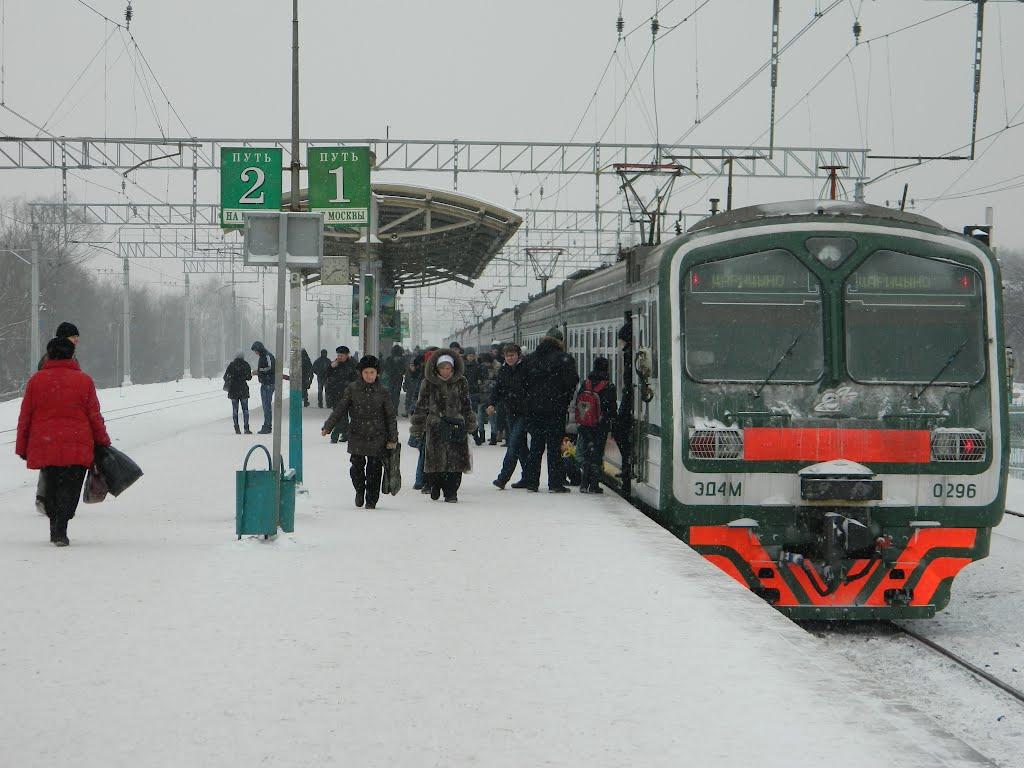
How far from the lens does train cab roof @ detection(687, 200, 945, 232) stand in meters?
10.2

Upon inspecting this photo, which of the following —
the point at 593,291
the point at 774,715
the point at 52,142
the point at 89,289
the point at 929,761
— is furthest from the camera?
the point at 89,289

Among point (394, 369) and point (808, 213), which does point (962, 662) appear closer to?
point (808, 213)

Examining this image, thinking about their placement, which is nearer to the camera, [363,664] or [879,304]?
[363,664]

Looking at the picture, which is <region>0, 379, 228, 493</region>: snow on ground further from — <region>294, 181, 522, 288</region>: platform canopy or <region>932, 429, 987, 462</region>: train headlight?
<region>932, 429, 987, 462</region>: train headlight

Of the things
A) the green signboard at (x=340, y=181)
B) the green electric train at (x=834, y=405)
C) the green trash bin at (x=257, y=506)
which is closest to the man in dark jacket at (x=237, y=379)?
the green signboard at (x=340, y=181)

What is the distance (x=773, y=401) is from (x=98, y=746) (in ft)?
19.9

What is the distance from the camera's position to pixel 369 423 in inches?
496

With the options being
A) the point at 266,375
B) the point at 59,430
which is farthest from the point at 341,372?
the point at 59,430

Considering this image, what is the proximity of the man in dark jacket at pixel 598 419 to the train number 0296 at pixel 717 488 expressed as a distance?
11.2 ft

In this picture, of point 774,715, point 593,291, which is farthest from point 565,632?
point 593,291

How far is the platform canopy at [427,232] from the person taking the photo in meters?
22.4

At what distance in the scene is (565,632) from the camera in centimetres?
713

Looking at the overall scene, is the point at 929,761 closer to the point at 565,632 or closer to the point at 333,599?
the point at 565,632

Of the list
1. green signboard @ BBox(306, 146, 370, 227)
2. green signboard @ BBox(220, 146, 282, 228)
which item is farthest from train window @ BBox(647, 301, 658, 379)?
green signboard @ BBox(306, 146, 370, 227)
